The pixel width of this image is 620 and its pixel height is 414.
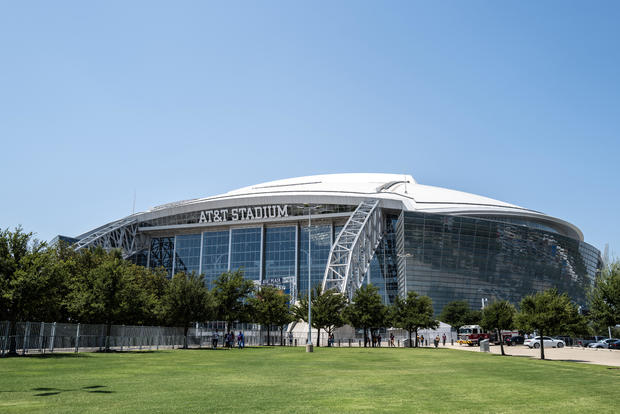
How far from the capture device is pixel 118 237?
102000 millimetres

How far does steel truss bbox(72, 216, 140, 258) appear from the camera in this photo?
95.4 meters

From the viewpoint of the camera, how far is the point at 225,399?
14531 mm

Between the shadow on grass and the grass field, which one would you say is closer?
the grass field

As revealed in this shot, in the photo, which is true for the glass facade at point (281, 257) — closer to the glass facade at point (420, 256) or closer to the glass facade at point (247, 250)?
the glass facade at point (420, 256)

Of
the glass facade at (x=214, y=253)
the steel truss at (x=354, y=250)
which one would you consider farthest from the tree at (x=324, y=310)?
the glass facade at (x=214, y=253)

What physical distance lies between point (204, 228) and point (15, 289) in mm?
67315

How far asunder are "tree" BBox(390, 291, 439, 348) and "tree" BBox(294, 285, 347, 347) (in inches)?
256

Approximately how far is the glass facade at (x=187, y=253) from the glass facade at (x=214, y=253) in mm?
2018

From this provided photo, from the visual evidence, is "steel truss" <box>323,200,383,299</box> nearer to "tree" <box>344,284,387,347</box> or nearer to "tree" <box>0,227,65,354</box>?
"tree" <box>344,284,387,347</box>

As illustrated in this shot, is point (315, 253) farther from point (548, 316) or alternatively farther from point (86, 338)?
point (548, 316)

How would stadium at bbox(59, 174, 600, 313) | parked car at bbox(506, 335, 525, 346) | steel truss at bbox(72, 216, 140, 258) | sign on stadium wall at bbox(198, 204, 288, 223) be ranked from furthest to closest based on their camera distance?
steel truss at bbox(72, 216, 140, 258) < sign on stadium wall at bbox(198, 204, 288, 223) < stadium at bbox(59, 174, 600, 313) < parked car at bbox(506, 335, 525, 346)

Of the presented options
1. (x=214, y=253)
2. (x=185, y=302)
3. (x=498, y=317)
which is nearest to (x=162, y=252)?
(x=214, y=253)

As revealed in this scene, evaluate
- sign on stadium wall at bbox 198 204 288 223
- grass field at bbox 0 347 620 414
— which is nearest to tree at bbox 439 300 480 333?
sign on stadium wall at bbox 198 204 288 223

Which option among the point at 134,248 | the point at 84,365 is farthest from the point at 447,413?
the point at 134,248
